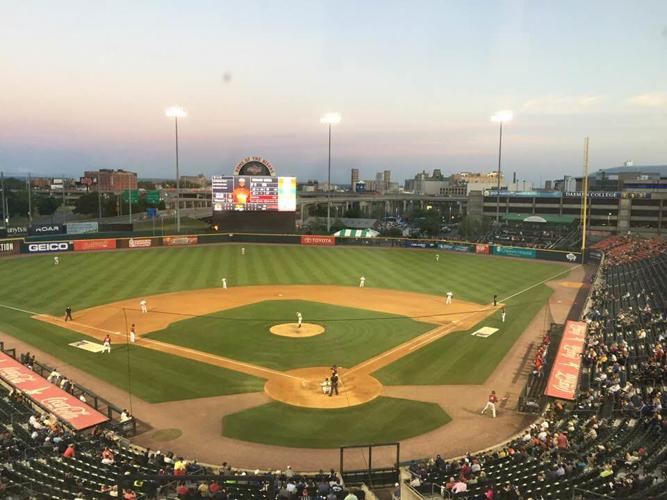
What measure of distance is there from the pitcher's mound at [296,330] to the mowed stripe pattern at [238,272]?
536 inches

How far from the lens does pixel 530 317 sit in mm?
33656

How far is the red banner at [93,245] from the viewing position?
57.8 metres

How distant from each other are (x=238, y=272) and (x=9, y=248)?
24724 millimetres

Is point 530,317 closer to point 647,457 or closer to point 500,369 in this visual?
point 500,369

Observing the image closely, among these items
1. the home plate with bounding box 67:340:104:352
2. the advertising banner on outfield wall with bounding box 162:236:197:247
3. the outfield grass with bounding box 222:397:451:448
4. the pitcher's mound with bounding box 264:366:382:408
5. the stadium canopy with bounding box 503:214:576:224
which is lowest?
the outfield grass with bounding box 222:397:451:448

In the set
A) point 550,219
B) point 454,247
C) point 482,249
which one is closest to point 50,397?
point 482,249

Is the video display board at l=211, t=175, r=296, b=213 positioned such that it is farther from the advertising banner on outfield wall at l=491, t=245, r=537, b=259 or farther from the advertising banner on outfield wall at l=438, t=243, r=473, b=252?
the advertising banner on outfield wall at l=491, t=245, r=537, b=259

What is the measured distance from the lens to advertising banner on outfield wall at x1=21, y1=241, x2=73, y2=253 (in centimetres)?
5447

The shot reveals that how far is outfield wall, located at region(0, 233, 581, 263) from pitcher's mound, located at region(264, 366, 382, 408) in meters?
42.4

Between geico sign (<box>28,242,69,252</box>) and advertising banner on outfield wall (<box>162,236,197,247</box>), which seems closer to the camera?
geico sign (<box>28,242,69,252</box>)

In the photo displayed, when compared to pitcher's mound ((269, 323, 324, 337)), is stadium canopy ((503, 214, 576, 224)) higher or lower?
higher

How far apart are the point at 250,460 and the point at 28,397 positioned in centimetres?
809

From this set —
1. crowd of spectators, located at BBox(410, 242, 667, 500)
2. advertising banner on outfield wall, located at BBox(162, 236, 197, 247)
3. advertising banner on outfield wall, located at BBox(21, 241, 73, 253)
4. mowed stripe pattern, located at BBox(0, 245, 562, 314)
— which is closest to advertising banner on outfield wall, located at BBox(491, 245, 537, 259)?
mowed stripe pattern, located at BBox(0, 245, 562, 314)

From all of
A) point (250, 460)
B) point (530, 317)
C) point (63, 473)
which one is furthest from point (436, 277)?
point (63, 473)
